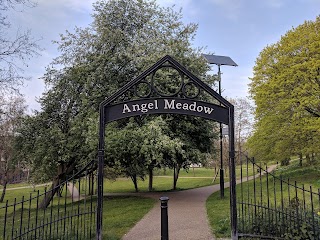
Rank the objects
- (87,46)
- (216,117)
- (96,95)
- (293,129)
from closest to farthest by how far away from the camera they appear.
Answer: (216,117), (96,95), (87,46), (293,129)

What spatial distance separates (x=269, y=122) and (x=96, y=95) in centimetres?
1191

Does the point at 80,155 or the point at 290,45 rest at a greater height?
the point at 290,45

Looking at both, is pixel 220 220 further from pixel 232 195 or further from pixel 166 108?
pixel 166 108

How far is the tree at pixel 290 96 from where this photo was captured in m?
17.7

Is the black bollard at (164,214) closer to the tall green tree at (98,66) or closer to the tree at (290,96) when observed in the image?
the tall green tree at (98,66)

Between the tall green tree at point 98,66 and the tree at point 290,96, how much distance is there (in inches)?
236

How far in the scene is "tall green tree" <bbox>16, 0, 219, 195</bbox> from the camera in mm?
14633

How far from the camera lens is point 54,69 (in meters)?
16.5

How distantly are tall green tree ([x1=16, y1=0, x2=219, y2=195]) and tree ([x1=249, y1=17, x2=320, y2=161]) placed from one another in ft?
19.6

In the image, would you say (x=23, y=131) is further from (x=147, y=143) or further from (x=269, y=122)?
(x=269, y=122)

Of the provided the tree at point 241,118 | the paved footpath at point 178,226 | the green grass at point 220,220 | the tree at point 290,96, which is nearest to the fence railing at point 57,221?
the paved footpath at point 178,226

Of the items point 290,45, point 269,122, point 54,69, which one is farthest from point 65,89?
point 290,45

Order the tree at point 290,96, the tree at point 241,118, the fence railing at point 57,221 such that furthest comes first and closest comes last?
the tree at point 241,118, the tree at point 290,96, the fence railing at point 57,221

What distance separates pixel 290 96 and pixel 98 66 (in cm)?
1229
